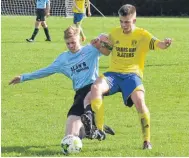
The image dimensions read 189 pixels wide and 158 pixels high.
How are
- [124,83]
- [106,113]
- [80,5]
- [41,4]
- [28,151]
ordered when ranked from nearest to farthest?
1. [28,151]
2. [124,83]
3. [106,113]
4. [80,5]
5. [41,4]

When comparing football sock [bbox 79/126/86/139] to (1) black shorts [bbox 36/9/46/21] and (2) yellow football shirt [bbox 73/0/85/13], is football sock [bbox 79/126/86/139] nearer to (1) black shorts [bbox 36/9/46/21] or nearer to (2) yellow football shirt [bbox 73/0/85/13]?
(1) black shorts [bbox 36/9/46/21]

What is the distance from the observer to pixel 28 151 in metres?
7.39

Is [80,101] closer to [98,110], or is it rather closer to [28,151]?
[98,110]

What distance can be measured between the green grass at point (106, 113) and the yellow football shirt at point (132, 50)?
3.09 feet

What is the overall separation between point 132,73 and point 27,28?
1950 centimetres

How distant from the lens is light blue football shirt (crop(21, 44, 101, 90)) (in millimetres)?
7934

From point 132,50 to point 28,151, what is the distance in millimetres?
1834

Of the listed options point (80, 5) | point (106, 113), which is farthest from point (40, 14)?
point (106, 113)

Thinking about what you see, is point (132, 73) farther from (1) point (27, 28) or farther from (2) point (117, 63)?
(1) point (27, 28)

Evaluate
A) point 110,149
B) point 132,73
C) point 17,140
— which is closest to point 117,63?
point 132,73

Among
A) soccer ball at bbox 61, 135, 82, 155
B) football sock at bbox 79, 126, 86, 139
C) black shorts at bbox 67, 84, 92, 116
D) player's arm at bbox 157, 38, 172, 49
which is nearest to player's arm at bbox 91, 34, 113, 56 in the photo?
black shorts at bbox 67, 84, 92, 116

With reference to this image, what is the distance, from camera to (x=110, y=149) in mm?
7484

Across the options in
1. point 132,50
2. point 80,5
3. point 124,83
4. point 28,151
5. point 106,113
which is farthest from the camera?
point 80,5

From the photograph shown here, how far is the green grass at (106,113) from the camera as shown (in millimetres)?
7543
